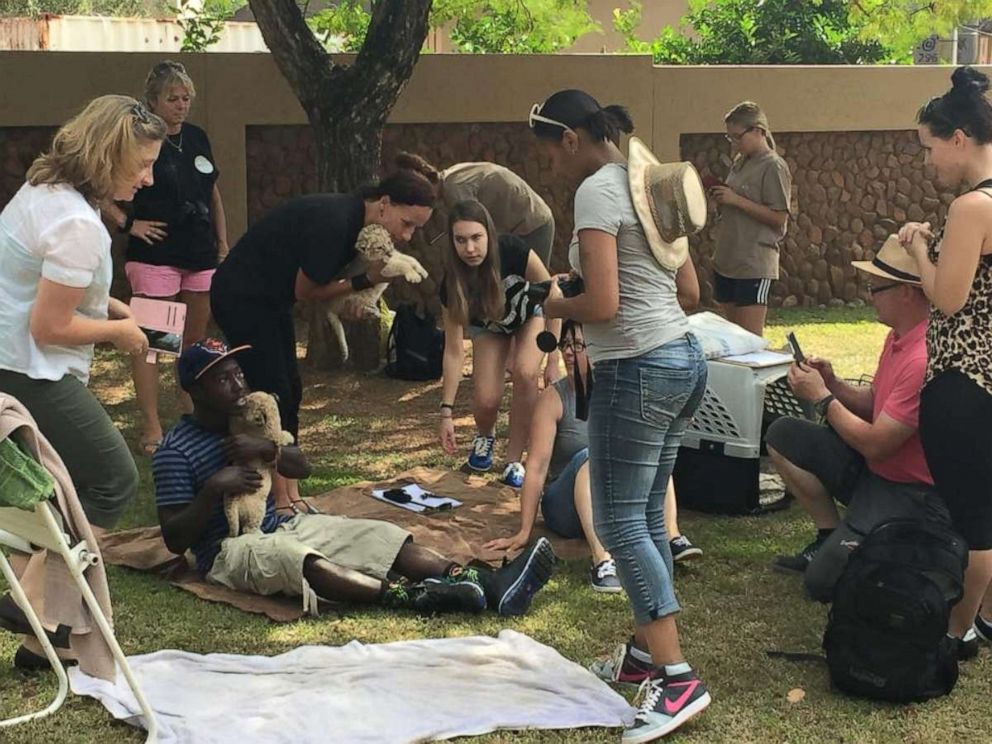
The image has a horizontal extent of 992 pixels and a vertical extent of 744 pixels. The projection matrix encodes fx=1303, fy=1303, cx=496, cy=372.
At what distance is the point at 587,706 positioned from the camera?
13.1 feet

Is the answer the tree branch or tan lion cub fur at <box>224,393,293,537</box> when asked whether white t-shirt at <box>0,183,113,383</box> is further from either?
the tree branch

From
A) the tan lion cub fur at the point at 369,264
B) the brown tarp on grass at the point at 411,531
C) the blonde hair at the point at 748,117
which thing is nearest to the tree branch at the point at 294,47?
the blonde hair at the point at 748,117

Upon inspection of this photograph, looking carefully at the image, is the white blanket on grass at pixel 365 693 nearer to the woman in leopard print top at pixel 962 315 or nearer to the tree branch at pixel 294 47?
the woman in leopard print top at pixel 962 315

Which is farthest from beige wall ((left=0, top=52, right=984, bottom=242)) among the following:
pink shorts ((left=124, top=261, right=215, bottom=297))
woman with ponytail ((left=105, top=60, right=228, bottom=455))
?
pink shorts ((left=124, top=261, right=215, bottom=297))

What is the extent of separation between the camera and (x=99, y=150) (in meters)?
3.88

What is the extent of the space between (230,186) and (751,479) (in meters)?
5.60

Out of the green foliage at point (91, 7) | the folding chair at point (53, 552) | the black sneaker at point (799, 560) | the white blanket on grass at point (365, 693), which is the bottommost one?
the white blanket on grass at point (365, 693)

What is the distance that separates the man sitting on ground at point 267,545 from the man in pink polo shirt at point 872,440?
1.12m

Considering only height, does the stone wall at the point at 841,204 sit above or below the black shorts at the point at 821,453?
above

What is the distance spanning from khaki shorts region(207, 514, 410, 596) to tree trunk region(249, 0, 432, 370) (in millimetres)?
3741

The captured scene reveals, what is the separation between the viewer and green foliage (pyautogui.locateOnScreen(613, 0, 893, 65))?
13656mm

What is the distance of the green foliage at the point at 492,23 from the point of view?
45.1ft

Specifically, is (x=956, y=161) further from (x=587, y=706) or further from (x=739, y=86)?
(x=739, y=86)

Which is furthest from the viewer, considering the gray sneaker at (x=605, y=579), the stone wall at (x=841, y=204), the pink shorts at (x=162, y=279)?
the stone wall at (x=841, y=204)
